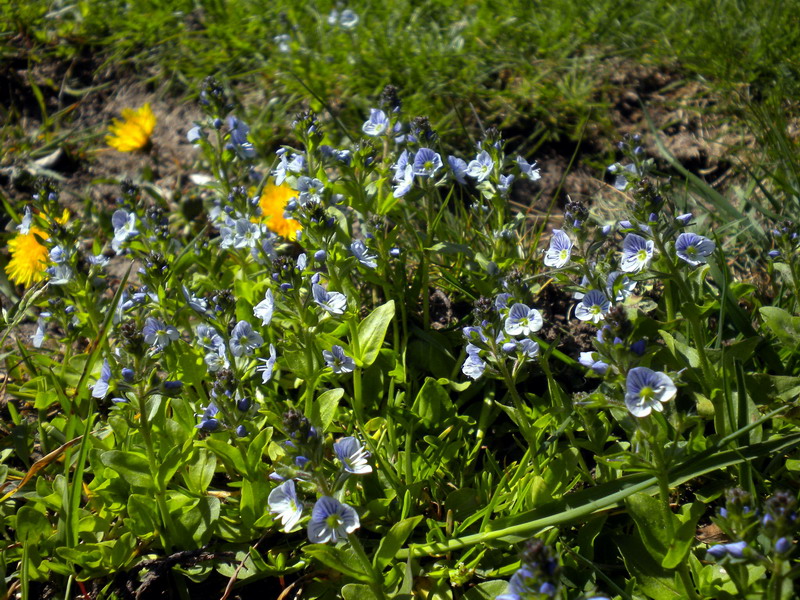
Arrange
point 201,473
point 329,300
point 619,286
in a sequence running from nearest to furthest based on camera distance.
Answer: point 619,286 < point 329,300 < point 201,473

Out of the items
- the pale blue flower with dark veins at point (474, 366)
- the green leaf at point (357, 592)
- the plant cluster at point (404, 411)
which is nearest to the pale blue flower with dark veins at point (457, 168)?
the plant cluster at point (404, 411)

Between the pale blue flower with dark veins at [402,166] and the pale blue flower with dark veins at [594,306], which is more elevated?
the pale blue flower with dark veins at [402,166]

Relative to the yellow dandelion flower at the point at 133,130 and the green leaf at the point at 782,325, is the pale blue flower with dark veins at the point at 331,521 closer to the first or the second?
the green leaf at the point at 782,325

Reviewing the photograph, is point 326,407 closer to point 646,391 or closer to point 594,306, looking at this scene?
point 594,306

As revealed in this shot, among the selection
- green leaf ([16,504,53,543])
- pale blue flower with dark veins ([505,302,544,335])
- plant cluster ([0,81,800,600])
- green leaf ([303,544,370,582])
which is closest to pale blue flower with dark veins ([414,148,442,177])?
plant cluster ([0,81,800,600])

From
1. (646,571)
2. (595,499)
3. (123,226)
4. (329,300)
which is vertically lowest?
(646,571)

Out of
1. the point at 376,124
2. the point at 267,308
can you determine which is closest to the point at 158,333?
the point at 267,308

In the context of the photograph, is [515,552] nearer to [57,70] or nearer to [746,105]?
[746,105]

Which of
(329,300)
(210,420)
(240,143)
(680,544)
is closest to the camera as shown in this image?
(680,544)
